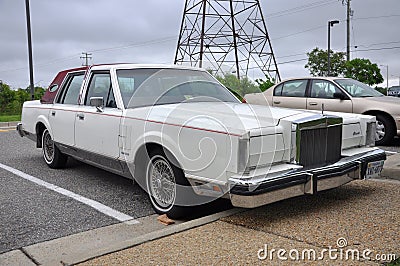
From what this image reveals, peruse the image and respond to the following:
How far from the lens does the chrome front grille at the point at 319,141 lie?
4680 millimetres

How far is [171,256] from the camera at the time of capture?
12.2 feet

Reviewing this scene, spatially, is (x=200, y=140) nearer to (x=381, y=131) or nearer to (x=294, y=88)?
(x=381, y=131)

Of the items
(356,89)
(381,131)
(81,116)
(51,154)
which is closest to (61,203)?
(81,116)

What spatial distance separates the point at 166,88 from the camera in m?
5.88

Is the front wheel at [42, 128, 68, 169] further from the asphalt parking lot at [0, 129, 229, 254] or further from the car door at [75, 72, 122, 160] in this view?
the car door at [75, 72, 122, 160]

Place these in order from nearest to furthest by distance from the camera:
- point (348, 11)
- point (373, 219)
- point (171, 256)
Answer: point (171, 256), point (373, 219), point (348, 11)

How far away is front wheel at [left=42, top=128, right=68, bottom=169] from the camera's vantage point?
7.58m

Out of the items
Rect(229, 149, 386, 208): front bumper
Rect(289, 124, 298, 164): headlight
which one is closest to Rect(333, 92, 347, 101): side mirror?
Rect(229, 149, 386, 208): front bumper

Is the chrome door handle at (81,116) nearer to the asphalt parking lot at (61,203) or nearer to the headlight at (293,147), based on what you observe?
the asphalt parking lot at (61,203)

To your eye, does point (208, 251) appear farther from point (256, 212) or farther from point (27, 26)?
point (27, 26)

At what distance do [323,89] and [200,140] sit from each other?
22.8 ft

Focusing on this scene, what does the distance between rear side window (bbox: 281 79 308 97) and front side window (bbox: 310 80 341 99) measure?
22 cm

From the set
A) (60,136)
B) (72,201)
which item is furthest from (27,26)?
(72,201)

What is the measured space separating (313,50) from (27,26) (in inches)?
1130
